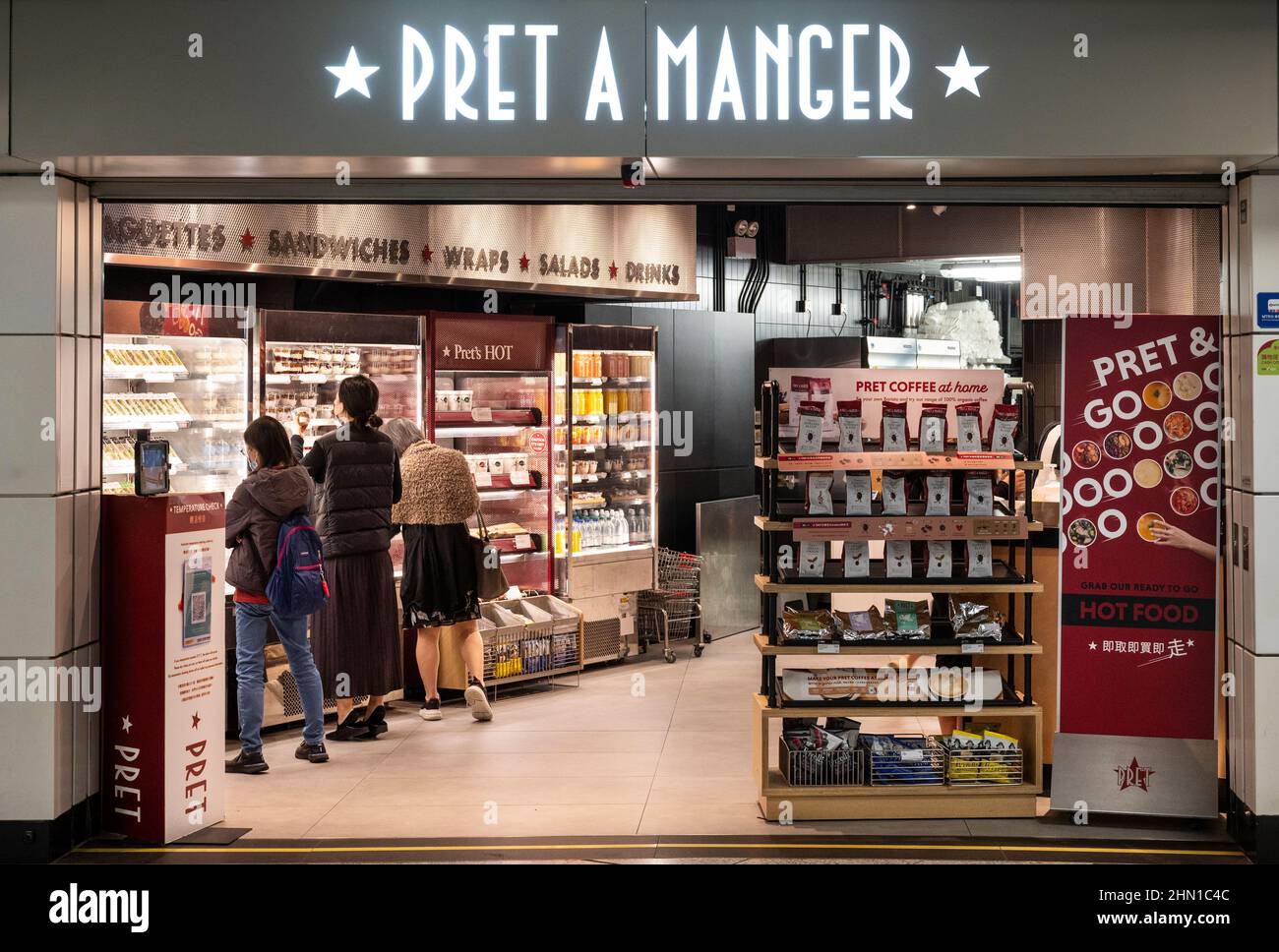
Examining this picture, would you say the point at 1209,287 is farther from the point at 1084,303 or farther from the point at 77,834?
the point at 77,834

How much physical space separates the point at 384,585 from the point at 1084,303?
428 cm

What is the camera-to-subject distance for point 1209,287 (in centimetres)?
726

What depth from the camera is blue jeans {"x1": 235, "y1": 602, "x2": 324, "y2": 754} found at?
21.0 feet

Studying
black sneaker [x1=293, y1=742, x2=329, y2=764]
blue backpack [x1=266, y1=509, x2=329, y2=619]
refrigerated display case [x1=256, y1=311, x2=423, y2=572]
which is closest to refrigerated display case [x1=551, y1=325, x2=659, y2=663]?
refrigerated display case [x1=256, y1=311, x2=423, y2=572]

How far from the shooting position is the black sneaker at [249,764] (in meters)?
6.48

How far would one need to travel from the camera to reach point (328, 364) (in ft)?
25.4

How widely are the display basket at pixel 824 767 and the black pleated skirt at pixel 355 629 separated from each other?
2.60 metres

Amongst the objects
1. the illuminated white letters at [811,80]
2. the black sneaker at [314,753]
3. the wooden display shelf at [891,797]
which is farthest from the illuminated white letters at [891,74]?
the black sneaker at [314,753]

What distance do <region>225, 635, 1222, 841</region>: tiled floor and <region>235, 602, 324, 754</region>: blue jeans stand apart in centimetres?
28

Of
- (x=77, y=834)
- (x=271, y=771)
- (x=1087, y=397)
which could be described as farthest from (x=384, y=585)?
(x=1087, y=397)

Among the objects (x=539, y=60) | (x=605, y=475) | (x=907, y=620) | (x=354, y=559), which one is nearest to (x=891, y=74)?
(x=539, y=60)

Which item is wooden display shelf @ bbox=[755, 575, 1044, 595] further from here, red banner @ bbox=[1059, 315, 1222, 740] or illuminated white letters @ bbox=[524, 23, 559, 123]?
illuminated white letters @ bbox=[524, 23, 559, 123]

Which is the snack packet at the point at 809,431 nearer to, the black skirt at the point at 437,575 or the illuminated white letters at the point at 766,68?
the illuminated white letters at the point at 766,68

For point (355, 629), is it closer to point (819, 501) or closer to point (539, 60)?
point (819, 501)
